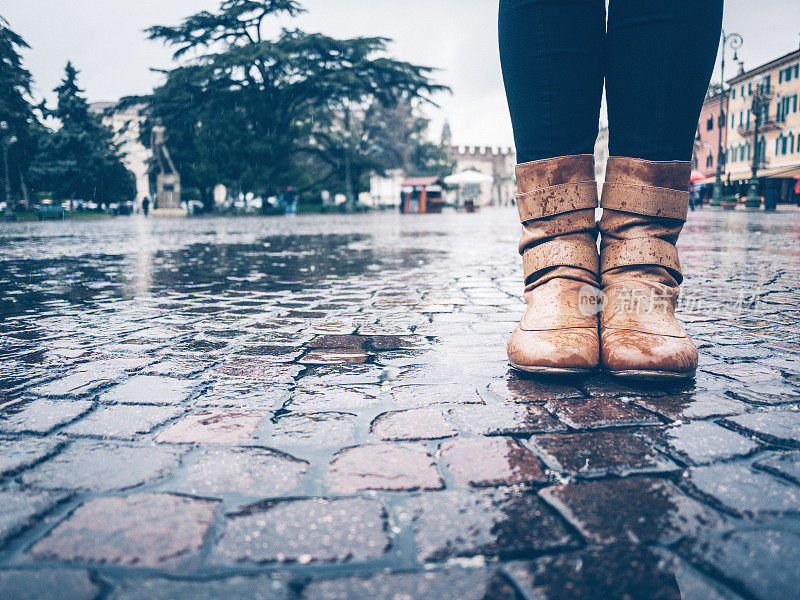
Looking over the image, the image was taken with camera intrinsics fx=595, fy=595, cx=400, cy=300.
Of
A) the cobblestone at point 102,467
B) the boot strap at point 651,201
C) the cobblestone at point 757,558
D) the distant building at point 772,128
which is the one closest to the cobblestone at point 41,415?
the cobblestone at point 102,467

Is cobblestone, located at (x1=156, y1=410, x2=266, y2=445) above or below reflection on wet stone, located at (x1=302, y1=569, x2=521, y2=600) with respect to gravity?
above

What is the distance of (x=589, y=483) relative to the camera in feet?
3.18

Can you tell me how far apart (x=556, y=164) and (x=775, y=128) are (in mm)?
42385

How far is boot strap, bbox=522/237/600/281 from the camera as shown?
1.73 m

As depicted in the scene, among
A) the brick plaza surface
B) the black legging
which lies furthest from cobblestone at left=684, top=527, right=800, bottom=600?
the black legging

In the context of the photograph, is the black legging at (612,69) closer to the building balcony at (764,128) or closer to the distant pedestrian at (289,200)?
the distant pedestrian at (289,200)

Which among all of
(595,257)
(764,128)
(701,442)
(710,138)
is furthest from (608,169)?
(710,138)

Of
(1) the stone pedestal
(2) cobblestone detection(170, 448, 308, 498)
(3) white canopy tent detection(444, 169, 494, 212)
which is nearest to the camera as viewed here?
(2) cobblestone detection(170, 448, 308, 498)

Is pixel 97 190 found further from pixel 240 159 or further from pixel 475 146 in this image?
pixel 475 146

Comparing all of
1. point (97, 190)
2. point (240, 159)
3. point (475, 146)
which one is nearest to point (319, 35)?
point (240, 159)

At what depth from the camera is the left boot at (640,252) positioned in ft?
5.22

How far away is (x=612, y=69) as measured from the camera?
1.65 meters

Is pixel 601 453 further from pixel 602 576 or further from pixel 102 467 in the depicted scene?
pixel 102 467

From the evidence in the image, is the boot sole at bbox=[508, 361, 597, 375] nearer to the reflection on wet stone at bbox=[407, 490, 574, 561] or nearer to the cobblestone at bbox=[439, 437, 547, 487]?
the cobblestone at bbox=[439, 437, 547, 487]
